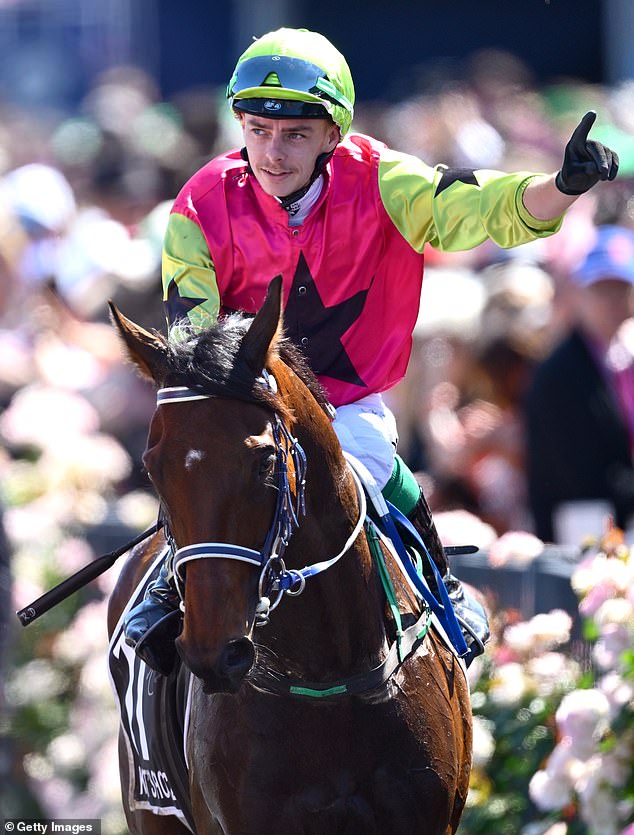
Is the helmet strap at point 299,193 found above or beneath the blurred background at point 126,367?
above

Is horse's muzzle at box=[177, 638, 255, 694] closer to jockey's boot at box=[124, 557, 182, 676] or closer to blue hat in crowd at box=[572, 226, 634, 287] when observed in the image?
jockey's boot at box=[124, 557, 182, 676]

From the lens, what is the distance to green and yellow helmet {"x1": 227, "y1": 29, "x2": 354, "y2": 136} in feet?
14.4

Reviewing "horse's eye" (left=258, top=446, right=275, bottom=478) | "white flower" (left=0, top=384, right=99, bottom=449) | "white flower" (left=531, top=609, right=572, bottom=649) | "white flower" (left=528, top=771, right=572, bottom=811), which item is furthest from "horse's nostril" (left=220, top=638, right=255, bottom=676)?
"white flower" (left=0, top=384, right=99, bottom=449)

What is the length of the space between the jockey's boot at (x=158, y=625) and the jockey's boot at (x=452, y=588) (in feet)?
2.73

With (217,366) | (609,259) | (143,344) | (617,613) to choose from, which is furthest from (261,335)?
(609,259)

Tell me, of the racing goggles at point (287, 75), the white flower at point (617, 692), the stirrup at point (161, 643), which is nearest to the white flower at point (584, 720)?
the white flower at point (617, 692)

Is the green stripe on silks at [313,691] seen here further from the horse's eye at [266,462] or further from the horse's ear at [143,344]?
the horse's ear at [143,344]

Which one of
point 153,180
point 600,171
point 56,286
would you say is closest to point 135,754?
point 600,171

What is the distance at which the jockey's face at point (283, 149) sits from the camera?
4.44 metres

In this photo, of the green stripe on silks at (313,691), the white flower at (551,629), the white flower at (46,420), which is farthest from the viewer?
the white flower at (46,420)

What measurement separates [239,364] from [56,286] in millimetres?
6994

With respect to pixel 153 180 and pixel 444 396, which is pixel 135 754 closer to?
A: pixel 444 396

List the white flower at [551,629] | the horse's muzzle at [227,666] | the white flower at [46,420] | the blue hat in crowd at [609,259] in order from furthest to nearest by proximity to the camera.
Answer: the white flower at [46,420] → the blue hat in crowd at [609,259] → the white flower at [551,629] → the horse's muzzle at [227,666]

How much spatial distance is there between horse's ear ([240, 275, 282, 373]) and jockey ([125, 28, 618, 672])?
45cm
